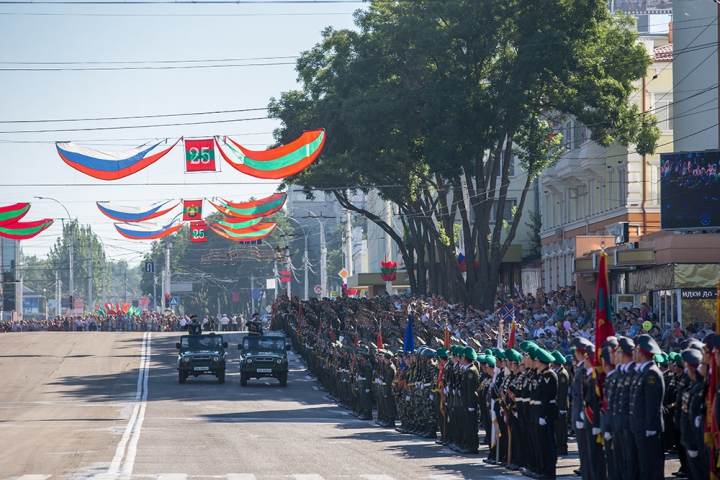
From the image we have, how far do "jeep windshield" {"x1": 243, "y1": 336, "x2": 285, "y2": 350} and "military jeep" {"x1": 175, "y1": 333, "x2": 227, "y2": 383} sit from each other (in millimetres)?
790

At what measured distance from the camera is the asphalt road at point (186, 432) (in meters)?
15.4

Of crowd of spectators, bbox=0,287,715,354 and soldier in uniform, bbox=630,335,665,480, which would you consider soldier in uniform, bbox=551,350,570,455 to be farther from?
soldier in uniform, bbox=630,335,665,480

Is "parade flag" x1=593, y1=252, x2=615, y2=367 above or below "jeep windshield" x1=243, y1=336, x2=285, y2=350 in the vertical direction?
above

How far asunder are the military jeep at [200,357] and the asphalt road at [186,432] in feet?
1.73

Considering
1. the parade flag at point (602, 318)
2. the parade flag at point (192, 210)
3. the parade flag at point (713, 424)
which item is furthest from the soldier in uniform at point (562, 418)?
the parade flag at point (192, 210)

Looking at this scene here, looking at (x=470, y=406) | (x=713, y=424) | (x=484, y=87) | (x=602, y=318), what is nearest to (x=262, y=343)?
(x=484, y=87)

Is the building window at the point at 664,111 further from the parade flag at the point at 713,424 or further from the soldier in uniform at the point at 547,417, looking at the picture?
the parade flag at the point at 713,424

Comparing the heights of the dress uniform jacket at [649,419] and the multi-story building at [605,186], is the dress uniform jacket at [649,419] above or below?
below

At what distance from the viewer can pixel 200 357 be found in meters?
37.2

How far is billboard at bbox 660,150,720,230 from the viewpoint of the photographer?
106 feet

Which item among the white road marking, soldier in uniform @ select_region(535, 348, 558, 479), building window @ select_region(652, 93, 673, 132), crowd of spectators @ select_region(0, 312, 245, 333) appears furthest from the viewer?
crowd of spectators @ select_region(0, 312, 245, 333)

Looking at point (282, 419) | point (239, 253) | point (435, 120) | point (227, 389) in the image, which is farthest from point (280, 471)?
point (239, 253)

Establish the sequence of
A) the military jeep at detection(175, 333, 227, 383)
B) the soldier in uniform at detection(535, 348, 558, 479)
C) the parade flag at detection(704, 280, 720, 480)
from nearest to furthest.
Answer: the parade flag at detection(704, 280, 720, 480)
the soldier in uniform at detection(535, 348, 558, 479)
the military jeep at detection(175, 333, 227, 383)

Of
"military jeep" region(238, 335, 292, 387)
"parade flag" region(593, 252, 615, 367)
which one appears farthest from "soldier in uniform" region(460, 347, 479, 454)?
"military jeep" region(238, 335, 292, 387)
